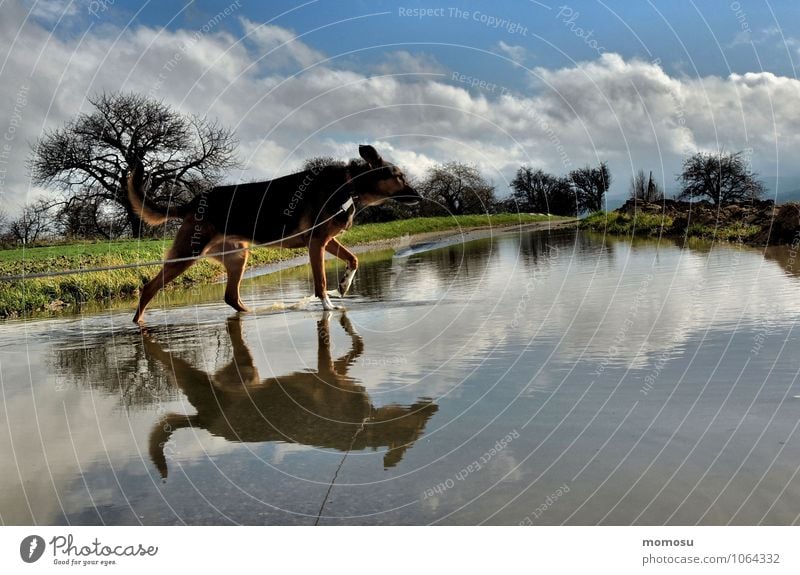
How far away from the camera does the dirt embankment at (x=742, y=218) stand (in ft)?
65.3

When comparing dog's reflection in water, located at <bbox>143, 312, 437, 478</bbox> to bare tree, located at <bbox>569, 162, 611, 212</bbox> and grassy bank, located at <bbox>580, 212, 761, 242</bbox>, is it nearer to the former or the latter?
grassy bank, located at <bbox>580, 212, 761, 242</bbox>

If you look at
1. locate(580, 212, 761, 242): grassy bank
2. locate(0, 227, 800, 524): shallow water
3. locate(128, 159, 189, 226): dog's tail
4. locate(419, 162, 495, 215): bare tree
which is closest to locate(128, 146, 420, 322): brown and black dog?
locate(128, 159, 189, 226): dog's tail

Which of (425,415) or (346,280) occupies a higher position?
(346,280)

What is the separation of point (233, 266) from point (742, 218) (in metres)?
18.6

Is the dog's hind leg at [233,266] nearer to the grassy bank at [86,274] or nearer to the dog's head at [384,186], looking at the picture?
the dog's head at [384,186]

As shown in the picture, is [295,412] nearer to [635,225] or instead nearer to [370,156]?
[370,156]

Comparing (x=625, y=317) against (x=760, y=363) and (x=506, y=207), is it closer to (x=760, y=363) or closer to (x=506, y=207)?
(x=760, y=363)

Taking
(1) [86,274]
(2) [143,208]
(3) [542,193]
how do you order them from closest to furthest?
(2) [143,208], (1) [86,274], (3) [542,193]

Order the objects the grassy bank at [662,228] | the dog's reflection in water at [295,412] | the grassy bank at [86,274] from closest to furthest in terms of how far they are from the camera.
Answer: the dog's reflection in water at [295,412], the grassy bank at [86,274], the grassy bank at [662,228]

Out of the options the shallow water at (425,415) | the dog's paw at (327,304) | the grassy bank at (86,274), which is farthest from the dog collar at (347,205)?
the grassy bank at (86,274)

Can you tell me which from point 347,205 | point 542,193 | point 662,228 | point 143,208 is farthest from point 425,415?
point 542,193

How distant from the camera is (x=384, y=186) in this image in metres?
11.7

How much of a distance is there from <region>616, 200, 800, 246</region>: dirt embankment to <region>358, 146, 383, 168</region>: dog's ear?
30.5 ft

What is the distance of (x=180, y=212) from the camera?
12.3 m
